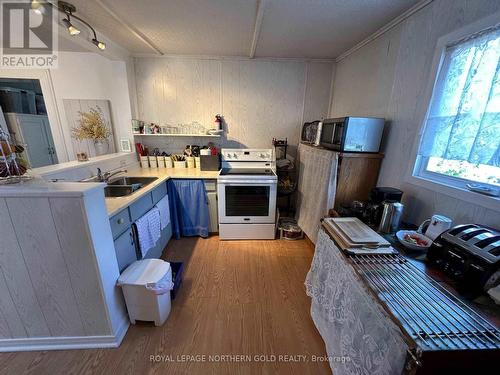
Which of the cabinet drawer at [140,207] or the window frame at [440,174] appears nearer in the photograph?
the window frame at [440,174]

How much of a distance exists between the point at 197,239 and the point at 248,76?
245 cm

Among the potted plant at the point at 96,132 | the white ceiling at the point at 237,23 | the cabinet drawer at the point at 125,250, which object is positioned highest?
the white ceiling at the point at 237,23

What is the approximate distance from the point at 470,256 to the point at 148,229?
2155 mm

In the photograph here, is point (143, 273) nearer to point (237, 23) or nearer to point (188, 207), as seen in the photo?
point (188, 207)

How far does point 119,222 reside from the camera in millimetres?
1451

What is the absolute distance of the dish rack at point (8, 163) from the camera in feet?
3.63

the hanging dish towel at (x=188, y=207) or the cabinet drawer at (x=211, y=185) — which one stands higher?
the cabinet drawer at (x=211, y=185)

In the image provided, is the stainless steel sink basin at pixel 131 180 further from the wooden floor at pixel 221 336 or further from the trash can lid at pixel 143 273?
the wooden floor at pixel 221 336

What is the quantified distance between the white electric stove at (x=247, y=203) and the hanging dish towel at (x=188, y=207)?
9.4 inches

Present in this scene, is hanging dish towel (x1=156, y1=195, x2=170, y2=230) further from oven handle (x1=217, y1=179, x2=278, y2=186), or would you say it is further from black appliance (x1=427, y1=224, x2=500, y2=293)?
black appliance (x1=427, y1=224, x2=500, y2=293)

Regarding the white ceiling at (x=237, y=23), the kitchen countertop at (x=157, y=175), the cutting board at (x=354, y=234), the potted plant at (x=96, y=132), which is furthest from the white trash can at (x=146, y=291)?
the white ceiling at (x=237, y=23)

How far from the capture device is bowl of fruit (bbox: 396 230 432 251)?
1.14m

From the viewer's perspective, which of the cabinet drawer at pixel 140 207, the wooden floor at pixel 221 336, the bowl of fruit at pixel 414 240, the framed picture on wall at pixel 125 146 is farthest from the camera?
the framed picture on wall at pixel 125 146

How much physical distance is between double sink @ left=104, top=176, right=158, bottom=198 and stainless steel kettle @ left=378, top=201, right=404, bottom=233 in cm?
207
